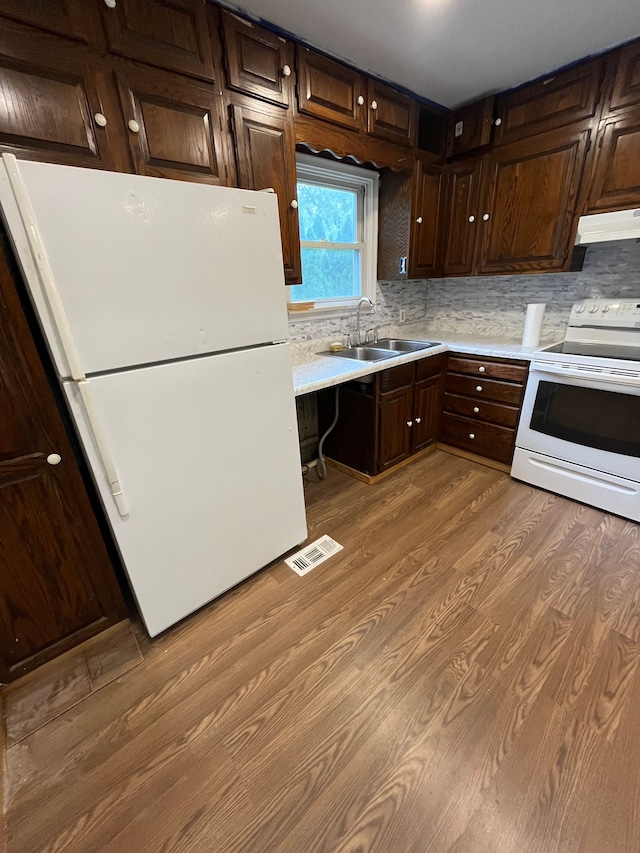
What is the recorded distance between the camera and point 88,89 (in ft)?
3.98

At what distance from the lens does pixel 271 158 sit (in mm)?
1689

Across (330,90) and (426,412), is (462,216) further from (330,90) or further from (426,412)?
(426,412)

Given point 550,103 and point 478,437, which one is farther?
point 478,437

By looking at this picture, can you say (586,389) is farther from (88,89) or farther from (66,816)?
(66,816)

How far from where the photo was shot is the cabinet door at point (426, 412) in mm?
2604

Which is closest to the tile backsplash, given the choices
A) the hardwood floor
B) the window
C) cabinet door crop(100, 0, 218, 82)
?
the window

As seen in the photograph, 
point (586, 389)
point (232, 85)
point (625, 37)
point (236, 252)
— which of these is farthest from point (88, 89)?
point (586, 389)

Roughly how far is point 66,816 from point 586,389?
279cm

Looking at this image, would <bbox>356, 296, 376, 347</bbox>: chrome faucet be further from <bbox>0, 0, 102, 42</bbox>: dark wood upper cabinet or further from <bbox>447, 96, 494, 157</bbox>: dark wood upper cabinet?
<bbox>0, 0, 102, 42</bbox>: dark wood upper cabinet

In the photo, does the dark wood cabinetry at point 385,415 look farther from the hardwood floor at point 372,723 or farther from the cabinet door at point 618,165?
the cabinet door at point 618,165

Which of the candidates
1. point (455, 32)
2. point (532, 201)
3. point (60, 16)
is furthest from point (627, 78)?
point (60, 16)

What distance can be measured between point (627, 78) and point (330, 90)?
1.53 meters

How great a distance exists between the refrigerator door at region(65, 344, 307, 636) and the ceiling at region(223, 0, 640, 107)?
147 centimetres

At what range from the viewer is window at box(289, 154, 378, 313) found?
2311 millimetres
